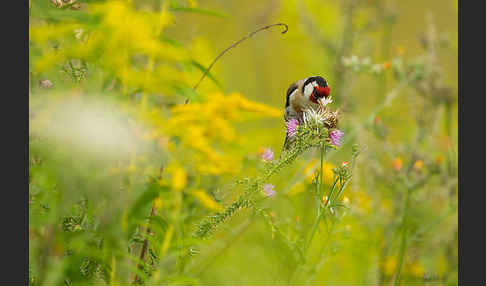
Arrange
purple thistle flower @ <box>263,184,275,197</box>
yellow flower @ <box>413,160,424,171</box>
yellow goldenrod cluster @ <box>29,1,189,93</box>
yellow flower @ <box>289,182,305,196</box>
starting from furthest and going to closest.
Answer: yellow flower @ <box>413,160,424,171</box>, yellow flower @ <box>289,182,305,196</box>, purple thistle flower @ <box>263,184,275,197</box>, yellow goldenrod cluster @ <box>29,1,189,93</box>

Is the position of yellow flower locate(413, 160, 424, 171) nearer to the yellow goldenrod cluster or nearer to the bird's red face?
the bird's red face

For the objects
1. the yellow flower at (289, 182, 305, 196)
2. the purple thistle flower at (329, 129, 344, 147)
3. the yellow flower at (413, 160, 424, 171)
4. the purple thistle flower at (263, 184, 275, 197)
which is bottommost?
the yellow flower at (289, 182, 305, 196)

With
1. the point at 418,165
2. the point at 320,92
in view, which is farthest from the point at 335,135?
the point at 418,165

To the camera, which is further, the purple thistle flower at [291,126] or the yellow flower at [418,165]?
the yellow flower at [418,165]

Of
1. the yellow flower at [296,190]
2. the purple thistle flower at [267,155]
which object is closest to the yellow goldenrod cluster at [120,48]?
the purple thistle flower at [267,155]

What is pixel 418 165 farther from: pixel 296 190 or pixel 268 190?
pixel 268 190

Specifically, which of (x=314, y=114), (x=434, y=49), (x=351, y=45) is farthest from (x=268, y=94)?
(x=314, y=114)

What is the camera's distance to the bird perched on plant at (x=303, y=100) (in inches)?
32.7

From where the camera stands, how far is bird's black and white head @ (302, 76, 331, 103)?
0.84 meters

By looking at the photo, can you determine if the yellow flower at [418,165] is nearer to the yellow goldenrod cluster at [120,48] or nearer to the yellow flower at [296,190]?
the yellow flower at [296,190]

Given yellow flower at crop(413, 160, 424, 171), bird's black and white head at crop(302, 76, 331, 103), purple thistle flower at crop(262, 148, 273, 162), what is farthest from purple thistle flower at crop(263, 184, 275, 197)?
yellow flower at crop(413, 160, 424, 171)

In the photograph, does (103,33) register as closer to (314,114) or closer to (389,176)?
(314,114)

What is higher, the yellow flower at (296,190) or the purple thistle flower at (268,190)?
the purple thistle flower at (268,190)

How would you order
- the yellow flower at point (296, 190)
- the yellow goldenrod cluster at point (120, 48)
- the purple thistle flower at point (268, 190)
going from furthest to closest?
the yellow flower at point (296, 190), the purple thistle flower at point (268, 190), the yellow goldenrod cluster at point (120, 48)
